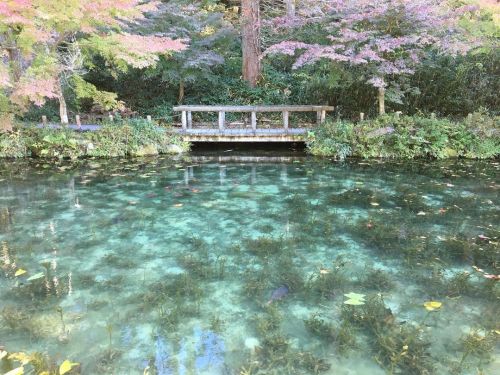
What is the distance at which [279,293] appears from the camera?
4273 mm

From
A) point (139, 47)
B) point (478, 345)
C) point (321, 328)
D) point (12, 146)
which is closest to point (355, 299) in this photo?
point (321, 328)

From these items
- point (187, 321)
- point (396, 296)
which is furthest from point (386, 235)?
point (187, 321)

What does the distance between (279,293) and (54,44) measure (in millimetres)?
9570

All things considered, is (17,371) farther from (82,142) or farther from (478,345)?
(82,142)

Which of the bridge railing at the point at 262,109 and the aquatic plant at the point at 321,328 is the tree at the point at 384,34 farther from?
the aquatic plant at the point at 321,328

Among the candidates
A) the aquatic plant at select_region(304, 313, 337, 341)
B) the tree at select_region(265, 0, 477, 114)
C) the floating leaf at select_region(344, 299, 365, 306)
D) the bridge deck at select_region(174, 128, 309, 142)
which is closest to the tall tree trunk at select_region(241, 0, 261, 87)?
the bridge deck at select_region(174, 128, 309, 142)

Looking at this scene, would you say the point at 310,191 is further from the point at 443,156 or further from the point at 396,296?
the point at 443,156

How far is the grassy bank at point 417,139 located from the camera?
10.9 meters

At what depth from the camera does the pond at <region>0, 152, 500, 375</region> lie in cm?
338

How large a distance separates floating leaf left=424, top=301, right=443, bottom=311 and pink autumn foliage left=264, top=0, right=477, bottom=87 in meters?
7.02

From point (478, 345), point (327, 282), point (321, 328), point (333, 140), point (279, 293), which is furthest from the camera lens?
point (333, 140)

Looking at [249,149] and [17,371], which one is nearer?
[17,371]

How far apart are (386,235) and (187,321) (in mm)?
3187

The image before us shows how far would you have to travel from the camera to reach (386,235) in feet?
18.9
